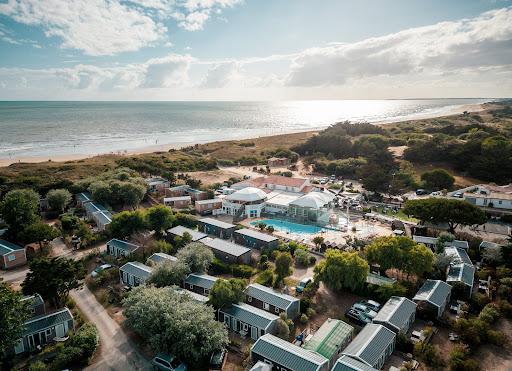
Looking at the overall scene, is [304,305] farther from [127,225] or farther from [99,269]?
[127,225]

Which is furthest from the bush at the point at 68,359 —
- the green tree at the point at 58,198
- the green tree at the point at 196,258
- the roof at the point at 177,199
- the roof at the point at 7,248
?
the green tree at the point at 58,198

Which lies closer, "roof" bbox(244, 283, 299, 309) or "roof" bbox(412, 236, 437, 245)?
"roof" bbox(244, 283, 299, 309)

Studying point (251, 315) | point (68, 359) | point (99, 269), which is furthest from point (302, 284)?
point (99, 269)

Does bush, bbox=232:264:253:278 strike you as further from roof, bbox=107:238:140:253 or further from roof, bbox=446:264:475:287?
roof, bbox=446:264:475:287

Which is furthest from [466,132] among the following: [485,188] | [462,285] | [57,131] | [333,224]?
[57,131]

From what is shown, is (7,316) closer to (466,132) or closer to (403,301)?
(403,301)

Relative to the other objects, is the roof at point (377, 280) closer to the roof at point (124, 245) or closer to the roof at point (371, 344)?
the roof at point (371, 344)

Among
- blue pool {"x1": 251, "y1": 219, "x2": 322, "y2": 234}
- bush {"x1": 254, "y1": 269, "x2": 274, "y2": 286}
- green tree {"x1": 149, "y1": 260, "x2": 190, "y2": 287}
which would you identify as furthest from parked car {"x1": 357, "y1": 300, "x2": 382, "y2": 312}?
blue pool {"x1": 251, "y1": 219, "x2": 322, "y2": 234}
